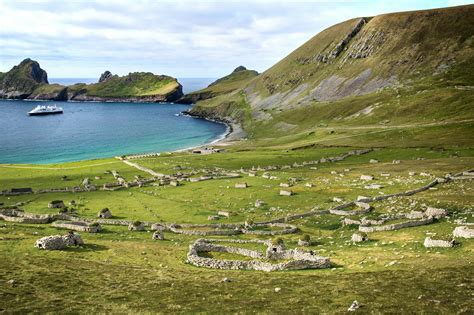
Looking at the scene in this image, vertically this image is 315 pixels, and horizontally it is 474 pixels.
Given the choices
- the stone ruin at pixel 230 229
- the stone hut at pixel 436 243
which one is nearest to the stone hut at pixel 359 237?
the stone hut at pixel 436 243

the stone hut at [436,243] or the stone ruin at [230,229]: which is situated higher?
the stone hut at [436,243]

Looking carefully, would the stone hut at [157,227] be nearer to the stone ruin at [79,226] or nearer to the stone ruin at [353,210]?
the stone ruin at [79,226]

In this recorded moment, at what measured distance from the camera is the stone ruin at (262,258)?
3609cm

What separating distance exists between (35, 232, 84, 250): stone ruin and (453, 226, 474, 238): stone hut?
35.9m

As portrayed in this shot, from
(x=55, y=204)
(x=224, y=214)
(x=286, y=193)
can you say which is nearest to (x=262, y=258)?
(x=224, y=214)

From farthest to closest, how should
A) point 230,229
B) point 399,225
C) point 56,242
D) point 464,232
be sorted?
point 230,229 < point 399,225 < point 56,242 < point 464,232

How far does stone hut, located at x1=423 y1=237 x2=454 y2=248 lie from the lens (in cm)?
3738

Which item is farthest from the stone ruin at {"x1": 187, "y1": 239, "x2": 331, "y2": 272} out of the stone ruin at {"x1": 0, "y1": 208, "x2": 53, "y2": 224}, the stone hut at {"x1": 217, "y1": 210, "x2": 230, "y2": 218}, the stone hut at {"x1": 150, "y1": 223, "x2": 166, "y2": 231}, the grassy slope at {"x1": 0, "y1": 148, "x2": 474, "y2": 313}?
the stone ruin at {"x1": 0, "y1": 208, "x2": 53, "y2": 224}

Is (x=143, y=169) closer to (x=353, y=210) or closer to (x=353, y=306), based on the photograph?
(x=353, y=210)

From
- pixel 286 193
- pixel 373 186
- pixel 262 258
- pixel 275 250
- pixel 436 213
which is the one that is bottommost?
pixel 262 258

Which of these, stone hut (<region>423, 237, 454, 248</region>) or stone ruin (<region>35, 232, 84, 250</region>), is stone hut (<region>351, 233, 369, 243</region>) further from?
stone ruin (<region>35, 232, 84, 250</region>)

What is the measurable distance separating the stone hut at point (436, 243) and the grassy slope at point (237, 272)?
0.73 meters

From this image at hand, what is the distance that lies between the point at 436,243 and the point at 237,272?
17.3 meters

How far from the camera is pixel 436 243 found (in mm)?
38094
